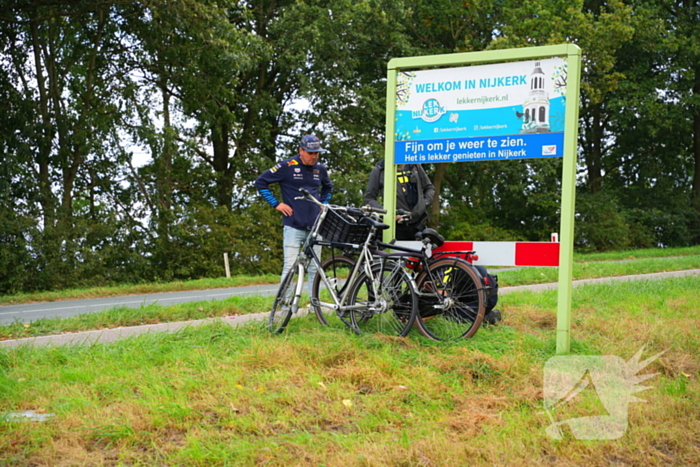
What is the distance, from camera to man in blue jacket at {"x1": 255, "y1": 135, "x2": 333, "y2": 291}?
→ 721 centimetres

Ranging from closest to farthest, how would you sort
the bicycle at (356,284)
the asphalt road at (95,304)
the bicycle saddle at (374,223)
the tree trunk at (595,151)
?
the bicycle at (356,284), the bicycle saddle at (374,223), the asphalt road at (95,304), the tree trunk at (595,151)

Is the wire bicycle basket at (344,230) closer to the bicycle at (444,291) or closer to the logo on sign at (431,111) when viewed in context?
the bicycle at (444,291)

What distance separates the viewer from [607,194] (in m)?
30.2

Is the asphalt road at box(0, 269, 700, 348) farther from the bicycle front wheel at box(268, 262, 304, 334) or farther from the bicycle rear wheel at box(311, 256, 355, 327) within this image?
the bicycle rear wheel at box(311, 256, 355, 327)

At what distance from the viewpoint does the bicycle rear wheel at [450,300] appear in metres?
5.95

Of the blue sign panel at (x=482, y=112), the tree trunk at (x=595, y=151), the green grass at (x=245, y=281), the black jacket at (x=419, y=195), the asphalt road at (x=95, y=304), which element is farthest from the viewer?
the tree trunk at (x=595, y=151)

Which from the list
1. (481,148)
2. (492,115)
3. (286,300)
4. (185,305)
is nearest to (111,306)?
(185,305)

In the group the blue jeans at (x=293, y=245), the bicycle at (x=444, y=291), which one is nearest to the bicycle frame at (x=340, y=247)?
the bicycle at (x=444, y=291)

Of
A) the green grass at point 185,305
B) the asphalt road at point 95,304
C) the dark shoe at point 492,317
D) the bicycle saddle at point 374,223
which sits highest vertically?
the bicycle saddle at point 374,223

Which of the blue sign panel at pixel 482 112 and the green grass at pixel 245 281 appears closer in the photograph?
the blue sign panel at pixel 482 112

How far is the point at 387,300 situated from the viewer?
6070mm

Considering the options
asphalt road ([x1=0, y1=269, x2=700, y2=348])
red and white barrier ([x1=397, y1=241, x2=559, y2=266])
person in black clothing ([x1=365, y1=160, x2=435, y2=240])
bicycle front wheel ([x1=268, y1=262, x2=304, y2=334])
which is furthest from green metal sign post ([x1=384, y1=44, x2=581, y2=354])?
asphalt road ([x1=0, y1=269, x2=700, y2=348])

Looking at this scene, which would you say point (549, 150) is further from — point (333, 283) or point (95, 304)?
point (95, 304)

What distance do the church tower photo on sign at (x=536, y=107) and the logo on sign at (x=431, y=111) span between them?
0.78 metres
